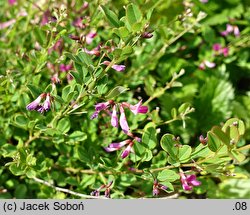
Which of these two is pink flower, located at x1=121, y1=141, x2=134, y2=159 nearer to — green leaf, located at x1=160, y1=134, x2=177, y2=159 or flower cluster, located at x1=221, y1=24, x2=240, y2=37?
green leaf, located at x1=160, y1=134, x2=177, y2=159

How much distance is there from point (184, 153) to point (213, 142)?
0.10 meters

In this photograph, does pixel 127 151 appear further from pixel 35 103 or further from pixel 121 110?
pixel 35 103

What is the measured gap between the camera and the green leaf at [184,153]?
112cm

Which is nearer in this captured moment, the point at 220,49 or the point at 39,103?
the point at 39,103

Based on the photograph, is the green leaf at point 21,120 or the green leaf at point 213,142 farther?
the green leaf at point 21,120

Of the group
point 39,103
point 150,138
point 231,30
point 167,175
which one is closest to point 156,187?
point 167,175

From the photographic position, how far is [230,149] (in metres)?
1.04

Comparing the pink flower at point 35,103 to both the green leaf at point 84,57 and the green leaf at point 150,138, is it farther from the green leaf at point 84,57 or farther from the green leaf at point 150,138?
the green leaf at point 150,138

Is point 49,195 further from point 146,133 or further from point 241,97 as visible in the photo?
point 241,97

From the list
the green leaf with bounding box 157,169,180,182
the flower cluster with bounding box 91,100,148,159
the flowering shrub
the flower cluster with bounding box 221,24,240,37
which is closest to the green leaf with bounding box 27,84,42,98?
the flowering shrub

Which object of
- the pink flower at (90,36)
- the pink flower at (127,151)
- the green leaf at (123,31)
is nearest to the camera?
the green leaf at (123,31)

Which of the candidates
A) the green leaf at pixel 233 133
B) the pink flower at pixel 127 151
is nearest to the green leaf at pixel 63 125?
the pink flower at pixel 127 151

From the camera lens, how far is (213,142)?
106 cm

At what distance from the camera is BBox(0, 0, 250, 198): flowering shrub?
3.66ft
